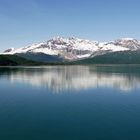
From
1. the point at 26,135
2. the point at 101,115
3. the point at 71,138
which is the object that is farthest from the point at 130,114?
Answer: the point at 26,135

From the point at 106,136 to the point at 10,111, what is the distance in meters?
15.4

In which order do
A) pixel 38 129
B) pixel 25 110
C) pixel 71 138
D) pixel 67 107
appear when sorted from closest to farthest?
pixel 71 138 < pixel 38 129 < pixel 25 110 < pixel 67 107

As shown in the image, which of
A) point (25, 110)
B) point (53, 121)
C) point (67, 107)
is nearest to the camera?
point (53, 121)

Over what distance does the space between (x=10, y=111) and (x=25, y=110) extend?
87.5 inches

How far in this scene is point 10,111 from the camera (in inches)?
1453

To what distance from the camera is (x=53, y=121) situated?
→ 31875 mm

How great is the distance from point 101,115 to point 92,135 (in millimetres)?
8545

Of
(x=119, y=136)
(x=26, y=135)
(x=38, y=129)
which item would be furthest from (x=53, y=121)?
(x=119, y=136)

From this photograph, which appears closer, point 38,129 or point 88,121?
point 38,129

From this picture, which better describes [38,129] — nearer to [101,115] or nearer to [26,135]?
[26,135]

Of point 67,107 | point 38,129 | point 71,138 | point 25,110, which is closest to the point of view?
point 71,138

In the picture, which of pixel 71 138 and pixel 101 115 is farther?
pixel 101 115

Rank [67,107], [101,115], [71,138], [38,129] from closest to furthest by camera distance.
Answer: [71,138] < [38,129] < [101,115] < [67,107]

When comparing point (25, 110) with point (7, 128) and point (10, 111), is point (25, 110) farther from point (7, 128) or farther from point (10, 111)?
point (7, 128)
